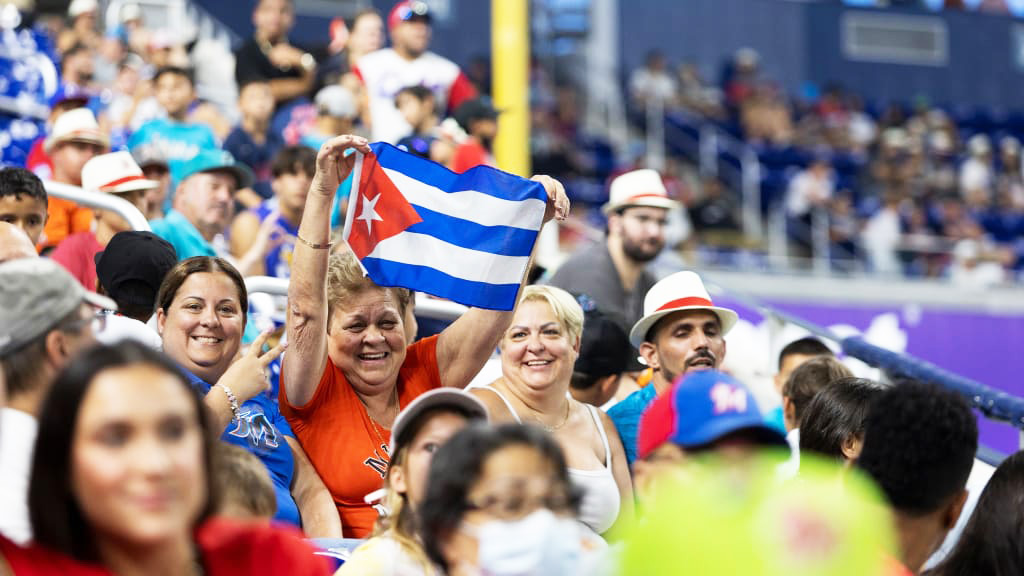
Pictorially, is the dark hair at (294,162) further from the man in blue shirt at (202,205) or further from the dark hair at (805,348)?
the dark hair at (805,348)

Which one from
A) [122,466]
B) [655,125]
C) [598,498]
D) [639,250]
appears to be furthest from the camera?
[655,125]

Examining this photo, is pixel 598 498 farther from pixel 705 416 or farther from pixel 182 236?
pixel 182 236

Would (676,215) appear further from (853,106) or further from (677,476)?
(677,476)

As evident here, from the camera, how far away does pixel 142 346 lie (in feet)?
8.39

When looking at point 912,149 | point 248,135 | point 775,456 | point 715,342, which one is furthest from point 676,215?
point 775,456

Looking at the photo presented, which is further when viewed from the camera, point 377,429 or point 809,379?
point 809,379

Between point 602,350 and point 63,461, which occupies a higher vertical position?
point 63,461

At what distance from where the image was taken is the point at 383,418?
178 inches

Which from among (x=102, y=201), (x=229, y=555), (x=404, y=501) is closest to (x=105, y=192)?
(x=102, y=201)

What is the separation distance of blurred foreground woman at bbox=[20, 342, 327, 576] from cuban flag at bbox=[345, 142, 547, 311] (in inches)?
83.2

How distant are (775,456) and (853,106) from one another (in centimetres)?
1749

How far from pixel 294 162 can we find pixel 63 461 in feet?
15.4

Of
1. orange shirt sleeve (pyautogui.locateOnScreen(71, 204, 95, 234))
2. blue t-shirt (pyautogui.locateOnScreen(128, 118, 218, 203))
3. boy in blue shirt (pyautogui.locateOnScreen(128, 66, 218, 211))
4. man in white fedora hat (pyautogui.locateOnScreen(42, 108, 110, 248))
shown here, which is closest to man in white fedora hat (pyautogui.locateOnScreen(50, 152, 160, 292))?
orange shirt sleeve (pyautogui.locateOnScreen(71, 204, 95, 234))

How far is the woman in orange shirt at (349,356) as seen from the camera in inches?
166
